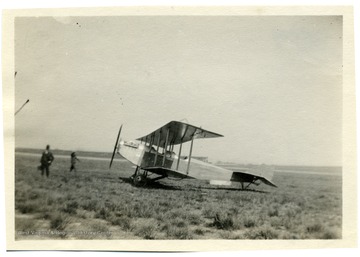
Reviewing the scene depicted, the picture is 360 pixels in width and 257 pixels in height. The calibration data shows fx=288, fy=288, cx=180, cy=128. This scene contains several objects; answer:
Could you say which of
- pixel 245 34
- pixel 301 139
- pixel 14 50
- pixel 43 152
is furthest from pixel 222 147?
pixel 14 50

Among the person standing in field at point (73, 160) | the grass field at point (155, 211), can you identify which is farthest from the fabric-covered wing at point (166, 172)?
the person standing in field at point (73, 160)

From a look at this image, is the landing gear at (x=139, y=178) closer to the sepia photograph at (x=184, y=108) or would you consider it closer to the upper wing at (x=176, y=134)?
the sepia photograph at (x=184, y=108)

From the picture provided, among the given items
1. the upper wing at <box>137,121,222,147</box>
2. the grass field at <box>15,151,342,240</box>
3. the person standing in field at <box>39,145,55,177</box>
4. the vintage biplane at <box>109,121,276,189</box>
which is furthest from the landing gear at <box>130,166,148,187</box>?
the person standing in field at <box>39,145,55,177</box>

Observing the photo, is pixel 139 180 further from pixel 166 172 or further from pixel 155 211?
pixel 155 211

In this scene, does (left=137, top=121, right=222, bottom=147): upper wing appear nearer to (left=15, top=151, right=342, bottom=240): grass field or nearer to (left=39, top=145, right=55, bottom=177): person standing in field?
(left=15, top=151, right=342, bottom=240): grass field

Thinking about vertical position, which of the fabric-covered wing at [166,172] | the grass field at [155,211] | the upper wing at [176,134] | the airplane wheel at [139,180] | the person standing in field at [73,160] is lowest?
the grass field at [155,211]

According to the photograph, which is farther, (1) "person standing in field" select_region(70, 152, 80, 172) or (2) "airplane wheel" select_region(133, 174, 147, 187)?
(2) "airplane wheel" select_region(133, 174, 147, 187)

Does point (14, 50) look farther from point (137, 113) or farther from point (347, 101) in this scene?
point (347, 101)

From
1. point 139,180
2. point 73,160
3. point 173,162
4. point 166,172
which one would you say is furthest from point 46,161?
point 173,162
